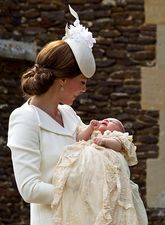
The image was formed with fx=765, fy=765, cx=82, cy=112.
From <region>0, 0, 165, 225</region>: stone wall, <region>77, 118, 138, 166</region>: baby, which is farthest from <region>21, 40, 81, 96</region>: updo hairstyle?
<region>0, 0, 165, 225</region>: stone wall

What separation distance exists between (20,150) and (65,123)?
0.33 metres

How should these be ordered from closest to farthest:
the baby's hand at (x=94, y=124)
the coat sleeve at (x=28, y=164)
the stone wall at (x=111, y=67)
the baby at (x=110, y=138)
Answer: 1. the coat sleeve at (x=28, y=164)
2. the baby at (x=110, y=138)
3. the baby's hand at (x=94, y=124)
4. the stone wall at (x=111, y=67)

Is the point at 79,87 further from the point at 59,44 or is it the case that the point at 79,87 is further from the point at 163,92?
the point at 163,92

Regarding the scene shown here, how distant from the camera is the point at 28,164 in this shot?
10.0ft

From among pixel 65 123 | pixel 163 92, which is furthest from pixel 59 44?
pixel 163 92

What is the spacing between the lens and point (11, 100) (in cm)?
723

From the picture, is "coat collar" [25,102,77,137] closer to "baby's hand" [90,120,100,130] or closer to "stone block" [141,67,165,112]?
"baby's hand" [90,120,100,130]

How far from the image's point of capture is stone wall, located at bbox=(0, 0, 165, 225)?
23.5 feet

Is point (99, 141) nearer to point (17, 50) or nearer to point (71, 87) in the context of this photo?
point (71, 87)

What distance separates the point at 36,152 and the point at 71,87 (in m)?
0.33

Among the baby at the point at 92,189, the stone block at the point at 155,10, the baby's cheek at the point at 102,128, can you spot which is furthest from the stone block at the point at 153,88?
the baby at the point at 92,189

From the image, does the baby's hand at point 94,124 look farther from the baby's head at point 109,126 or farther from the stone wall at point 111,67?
the stone wall at point 111,67

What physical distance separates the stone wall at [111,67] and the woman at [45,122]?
3.85 m

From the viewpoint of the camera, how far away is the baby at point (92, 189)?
310 centimetres
